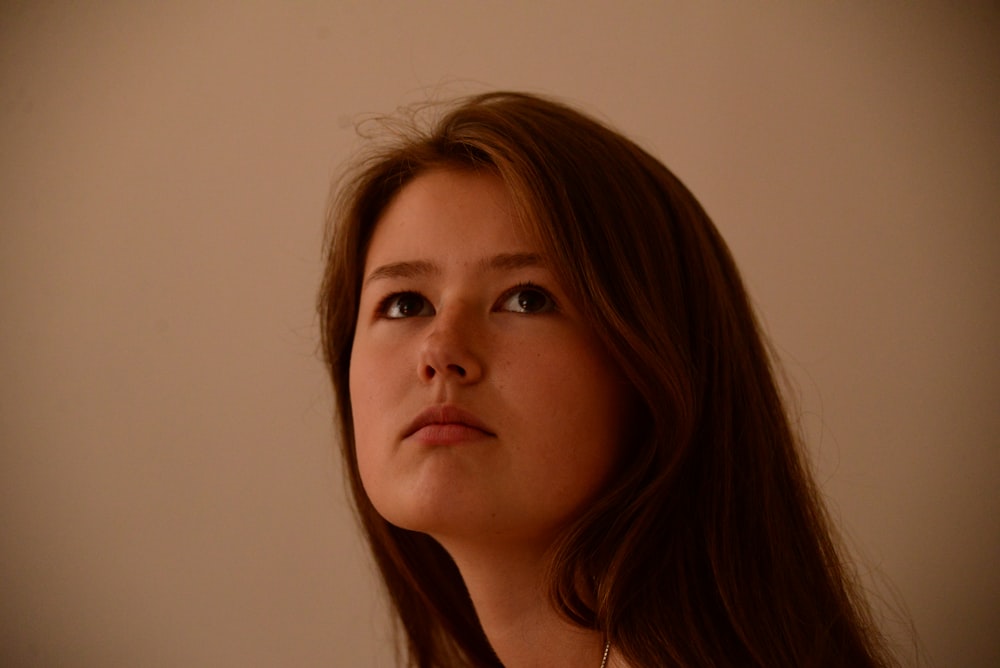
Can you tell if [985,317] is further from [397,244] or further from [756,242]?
[397,244]

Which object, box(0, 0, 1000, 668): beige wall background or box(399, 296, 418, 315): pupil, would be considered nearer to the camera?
box(399, 296, 418, 315): pupil

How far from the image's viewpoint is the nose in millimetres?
901

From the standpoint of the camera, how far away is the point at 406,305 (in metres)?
1.03

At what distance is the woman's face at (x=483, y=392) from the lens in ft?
2.95

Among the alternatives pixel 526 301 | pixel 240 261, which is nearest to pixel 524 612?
pixel 526 301

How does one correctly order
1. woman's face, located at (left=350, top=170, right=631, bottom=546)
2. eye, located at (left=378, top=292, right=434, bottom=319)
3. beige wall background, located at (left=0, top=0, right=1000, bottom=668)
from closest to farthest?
1. woman's face, located at (left=350, top=170, right=631, bottom=546)
2. eye, located at (left=378, top=292, right=434, bottom=319)
3. beige wall background, located at (left=0, top=0, right=1000, bottom=668)

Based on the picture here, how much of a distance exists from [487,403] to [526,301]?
0.13m

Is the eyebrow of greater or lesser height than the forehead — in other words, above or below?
below

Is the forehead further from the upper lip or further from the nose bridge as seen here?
the upper lip

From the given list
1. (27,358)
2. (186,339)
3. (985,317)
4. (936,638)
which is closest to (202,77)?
(186,339)

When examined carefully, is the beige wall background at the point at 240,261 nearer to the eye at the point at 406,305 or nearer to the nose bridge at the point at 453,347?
the eye at the point at 406,305

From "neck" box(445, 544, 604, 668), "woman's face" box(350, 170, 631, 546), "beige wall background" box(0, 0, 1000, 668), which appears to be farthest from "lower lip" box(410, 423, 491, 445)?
"beige wall background" box(0, 0, 1000, 668)

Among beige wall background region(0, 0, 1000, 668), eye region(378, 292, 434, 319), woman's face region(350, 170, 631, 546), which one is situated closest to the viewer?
woman's face region(350, 170, 631, 546)

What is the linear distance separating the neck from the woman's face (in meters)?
0.04
